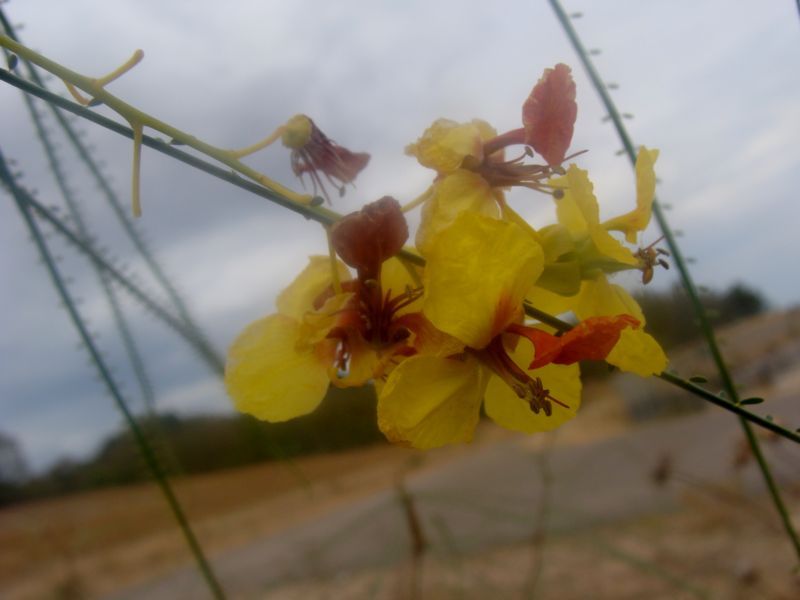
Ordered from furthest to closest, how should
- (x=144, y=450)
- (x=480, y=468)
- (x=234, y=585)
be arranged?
1. (x=480, y=468)
2. (x=234, y=585)
3. (x=144, y=450)

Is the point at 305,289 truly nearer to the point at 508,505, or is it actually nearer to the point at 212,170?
the point at 212,170

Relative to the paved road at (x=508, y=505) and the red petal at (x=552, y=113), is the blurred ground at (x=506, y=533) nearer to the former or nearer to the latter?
the paved road at (x=508, y=505)

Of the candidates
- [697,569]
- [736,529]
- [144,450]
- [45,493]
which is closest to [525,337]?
[144,450]

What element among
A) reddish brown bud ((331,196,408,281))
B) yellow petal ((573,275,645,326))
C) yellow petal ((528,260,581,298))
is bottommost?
yellow petal ((573,275,645,326))

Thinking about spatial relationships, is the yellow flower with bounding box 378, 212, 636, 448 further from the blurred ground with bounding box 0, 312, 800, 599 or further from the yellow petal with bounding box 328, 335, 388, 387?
the blurred ground with bounding box 0, 312, 800, 599

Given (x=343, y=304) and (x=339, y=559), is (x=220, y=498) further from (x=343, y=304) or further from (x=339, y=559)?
(x=343, y=304)

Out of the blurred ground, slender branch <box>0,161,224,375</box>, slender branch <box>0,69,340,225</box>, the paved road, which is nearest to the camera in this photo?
slender branch <box>0,69,340,225</box>

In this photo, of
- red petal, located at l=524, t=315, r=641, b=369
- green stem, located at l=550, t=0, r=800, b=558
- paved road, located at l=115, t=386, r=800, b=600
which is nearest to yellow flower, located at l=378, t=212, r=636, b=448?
→ red petal, located at l=524, t=315, r=641, b=369
